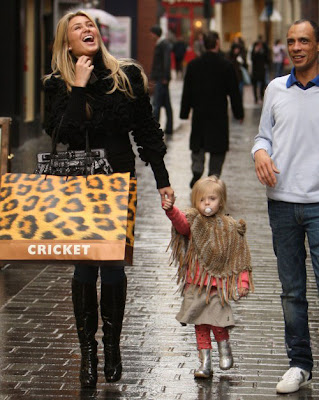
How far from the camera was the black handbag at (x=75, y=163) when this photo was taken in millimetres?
5516

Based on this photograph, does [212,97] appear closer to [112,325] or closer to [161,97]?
[112,325]

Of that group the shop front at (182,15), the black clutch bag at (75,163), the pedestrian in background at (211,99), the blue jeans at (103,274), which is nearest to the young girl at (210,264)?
the blue jeans at (103,274)

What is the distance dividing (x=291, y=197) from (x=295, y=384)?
97 cm

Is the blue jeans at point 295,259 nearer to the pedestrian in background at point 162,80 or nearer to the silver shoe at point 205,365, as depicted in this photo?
the silver shoe at point 205,365

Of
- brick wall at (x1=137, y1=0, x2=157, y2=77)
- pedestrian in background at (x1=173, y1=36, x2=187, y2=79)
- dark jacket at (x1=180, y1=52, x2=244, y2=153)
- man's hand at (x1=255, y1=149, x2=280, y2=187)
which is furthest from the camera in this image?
pedestrian in background at (x1=173, y1=36, x2=187, y2=79)

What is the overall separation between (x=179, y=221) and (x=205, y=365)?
0.79m

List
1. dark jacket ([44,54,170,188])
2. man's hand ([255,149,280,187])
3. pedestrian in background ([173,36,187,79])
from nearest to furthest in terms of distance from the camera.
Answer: man's hand ([255,149,280,187]), dark jacket ([44,54,170,188]), pedestrian in background ([173,36,187,79])

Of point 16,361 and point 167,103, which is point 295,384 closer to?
point 16,361

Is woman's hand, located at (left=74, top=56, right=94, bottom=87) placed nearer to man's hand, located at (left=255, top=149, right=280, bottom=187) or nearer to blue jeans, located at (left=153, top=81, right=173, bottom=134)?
man's hand, located at (left=255, top=149, right=280, bottom=187)

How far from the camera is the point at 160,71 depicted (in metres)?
23.0

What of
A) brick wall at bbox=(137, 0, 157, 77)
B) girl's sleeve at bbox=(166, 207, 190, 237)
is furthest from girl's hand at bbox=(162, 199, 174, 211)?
brick wall at bbox=(137, 0, 157, 77)

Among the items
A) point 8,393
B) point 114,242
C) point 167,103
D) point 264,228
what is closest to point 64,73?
point 114,242

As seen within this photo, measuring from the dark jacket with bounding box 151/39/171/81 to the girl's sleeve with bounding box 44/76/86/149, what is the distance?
1698 cm

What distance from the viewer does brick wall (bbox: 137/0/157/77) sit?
120 feet
